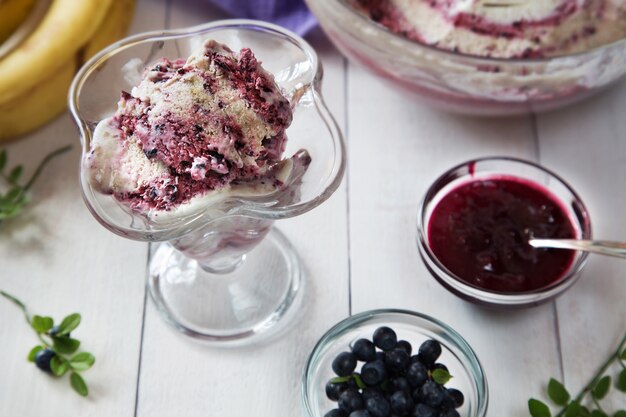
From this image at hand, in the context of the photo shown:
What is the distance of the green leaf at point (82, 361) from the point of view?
4.35ft

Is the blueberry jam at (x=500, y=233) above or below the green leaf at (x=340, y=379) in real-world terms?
above

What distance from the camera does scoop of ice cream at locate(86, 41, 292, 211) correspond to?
1.13 m

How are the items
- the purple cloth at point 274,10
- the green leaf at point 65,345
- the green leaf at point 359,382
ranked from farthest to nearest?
the purple cloth at point 274,10, the green leaf at point 65,345, the green leaf at point 359,382

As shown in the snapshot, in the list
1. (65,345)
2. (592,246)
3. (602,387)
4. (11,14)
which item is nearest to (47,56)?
(11,14)

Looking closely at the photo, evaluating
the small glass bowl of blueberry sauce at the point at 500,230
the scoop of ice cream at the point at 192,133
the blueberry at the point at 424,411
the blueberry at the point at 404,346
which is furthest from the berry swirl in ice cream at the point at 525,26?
the blueberry at the point at 424,411

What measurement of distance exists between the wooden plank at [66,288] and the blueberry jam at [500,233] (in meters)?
0.54

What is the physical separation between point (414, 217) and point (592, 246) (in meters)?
0.33

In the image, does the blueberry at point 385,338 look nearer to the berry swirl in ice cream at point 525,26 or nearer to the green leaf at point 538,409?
the green leaf at point 538,409

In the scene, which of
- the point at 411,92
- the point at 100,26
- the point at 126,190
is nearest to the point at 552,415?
the point at 411,92

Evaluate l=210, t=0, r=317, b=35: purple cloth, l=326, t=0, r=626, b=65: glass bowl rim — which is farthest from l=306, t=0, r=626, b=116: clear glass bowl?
l=210, t=0, r=317, b=35: purple cloth

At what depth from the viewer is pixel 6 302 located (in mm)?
1419

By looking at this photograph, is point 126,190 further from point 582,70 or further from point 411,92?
point 582,70

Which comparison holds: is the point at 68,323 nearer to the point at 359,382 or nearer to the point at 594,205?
the point at 359,382

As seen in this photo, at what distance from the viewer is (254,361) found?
1.36m
